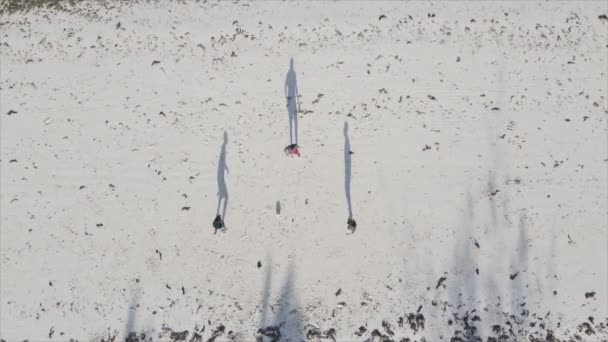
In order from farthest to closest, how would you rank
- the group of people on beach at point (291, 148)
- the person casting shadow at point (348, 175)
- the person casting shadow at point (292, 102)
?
the person casting shadow at point (292, 102), the group of people on beach at point (291, 148), the person casting shadow at point (348, 175)


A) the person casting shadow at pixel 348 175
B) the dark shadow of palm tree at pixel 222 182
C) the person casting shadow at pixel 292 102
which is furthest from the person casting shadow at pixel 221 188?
the person casting shadow at pixel 348 175

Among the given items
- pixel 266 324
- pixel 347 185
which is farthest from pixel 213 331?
pixel 347 185

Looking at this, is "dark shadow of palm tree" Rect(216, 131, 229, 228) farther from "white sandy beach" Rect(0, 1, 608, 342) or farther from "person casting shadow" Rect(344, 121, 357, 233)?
"person casting shadow" Rect(344, 121, 357, 233)

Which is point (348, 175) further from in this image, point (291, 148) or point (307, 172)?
point (291, 148)

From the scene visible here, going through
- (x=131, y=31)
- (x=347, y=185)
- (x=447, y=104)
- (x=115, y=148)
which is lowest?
(x=347, y=185)

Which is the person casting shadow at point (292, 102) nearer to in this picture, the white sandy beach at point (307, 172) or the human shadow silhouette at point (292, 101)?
the human shadow silhouette at point (292, 101)

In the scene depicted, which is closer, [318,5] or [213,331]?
[213,331]

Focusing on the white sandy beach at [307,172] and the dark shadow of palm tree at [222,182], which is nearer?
the white sandy beach at [307,172]

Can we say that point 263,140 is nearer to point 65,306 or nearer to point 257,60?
point 257,60
